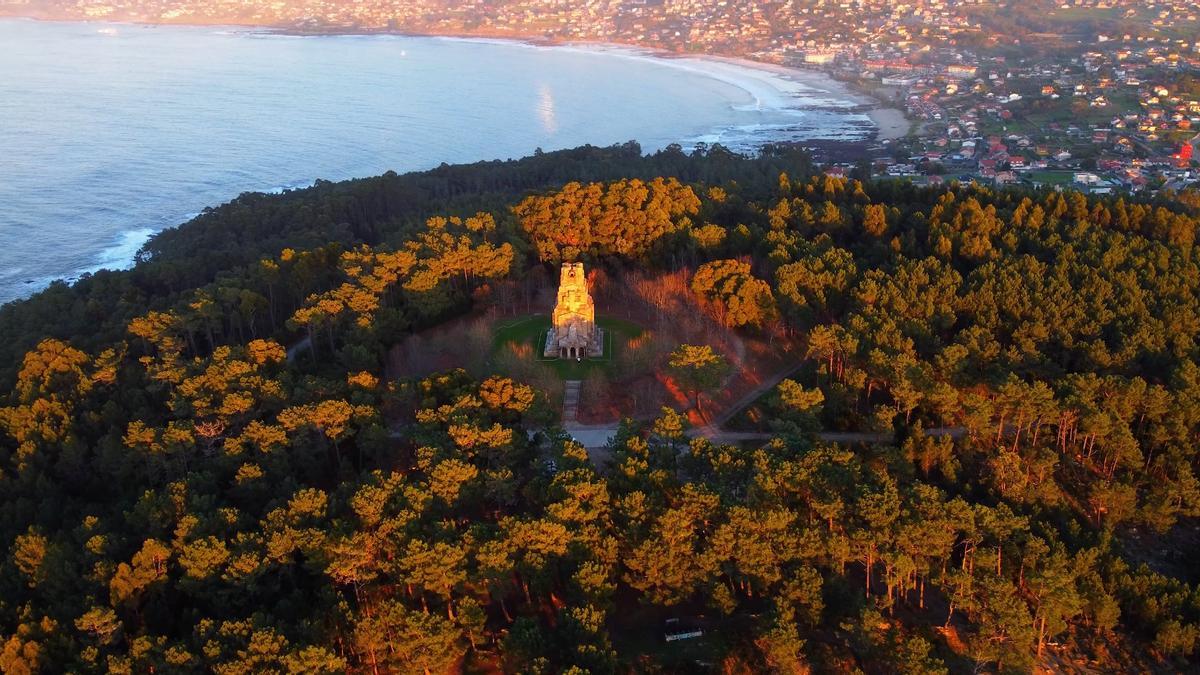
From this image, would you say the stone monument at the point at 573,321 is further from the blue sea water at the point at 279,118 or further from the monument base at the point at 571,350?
the blue sea water at the point at 279,118

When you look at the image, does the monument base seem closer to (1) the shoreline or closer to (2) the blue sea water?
(2) the blue sea water

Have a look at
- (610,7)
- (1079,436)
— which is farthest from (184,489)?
(610,7)

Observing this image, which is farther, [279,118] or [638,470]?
[279,118]

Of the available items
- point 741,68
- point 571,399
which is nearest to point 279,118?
point 741,68

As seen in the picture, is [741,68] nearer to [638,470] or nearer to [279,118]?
[279,118]

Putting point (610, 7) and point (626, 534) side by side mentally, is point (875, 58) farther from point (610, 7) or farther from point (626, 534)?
point (626, 534)

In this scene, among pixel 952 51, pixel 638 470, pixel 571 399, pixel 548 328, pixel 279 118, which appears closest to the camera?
pixel 638 470

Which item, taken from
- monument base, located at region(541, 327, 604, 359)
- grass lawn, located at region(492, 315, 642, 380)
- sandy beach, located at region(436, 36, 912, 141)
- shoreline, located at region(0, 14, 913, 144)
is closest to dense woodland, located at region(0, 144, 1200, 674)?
grass lawn, located at region(492, 315, 642, 380)
